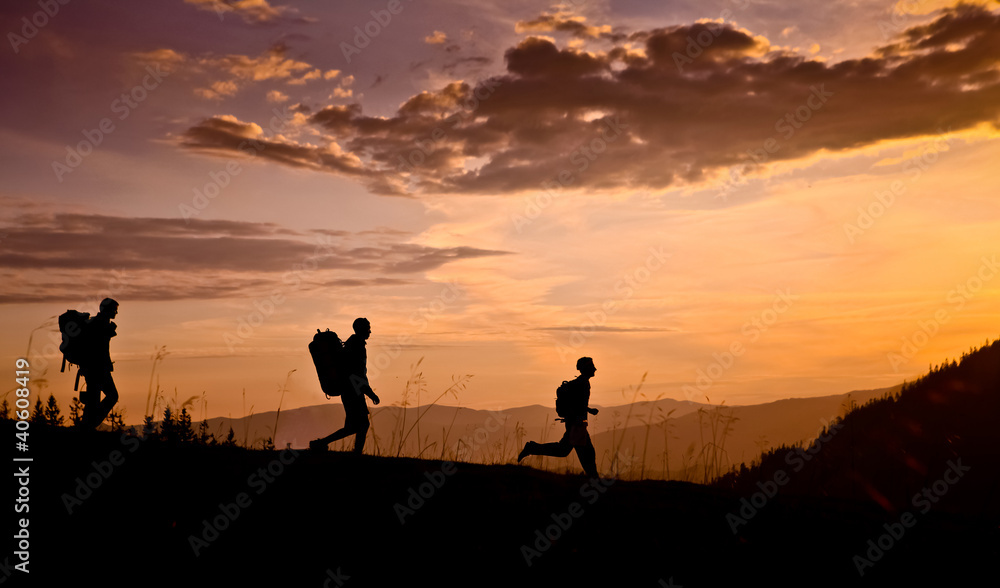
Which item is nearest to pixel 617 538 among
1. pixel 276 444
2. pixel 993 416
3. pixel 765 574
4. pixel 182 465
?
pixel 765 574

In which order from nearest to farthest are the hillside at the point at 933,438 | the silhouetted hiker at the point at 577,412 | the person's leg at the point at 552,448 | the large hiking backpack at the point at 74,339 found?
the large hiking backpack at the point at 74,339 < the silhouetted hiker at the point at 577,412 < the person's leg at the point at 552,448 < the hillside at the point at 933,438

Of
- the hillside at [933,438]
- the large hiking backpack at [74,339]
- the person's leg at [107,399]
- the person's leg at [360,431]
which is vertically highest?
the large hiking backpack at [74,339]

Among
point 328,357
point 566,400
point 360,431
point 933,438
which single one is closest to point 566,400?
point 566,400

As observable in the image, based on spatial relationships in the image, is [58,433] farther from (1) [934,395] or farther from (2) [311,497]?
(1) [934,395]

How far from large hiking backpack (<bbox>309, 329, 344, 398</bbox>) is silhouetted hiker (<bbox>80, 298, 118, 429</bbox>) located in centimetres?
328

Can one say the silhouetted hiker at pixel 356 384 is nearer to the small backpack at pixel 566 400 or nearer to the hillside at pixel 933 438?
Answer: the small backpack at pixel 566 400

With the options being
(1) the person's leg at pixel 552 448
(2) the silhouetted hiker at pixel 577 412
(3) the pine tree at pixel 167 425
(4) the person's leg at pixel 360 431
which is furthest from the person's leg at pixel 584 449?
(3) the pine tree at pixel 167 425

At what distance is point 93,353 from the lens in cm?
1204

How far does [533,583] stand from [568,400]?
6423mm

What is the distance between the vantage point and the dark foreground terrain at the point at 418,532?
6617mm

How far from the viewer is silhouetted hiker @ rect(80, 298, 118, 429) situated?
12016mm

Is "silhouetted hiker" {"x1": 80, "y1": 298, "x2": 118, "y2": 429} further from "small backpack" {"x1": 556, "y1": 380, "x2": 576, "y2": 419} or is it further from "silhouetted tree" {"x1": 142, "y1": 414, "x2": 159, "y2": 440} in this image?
"small backpack" {"x1": 556, "y1": 380, "x2": 576, "y2": 419}

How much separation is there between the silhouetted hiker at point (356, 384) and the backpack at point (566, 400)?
3.24 meters

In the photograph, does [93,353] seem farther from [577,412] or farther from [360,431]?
[577,412]
